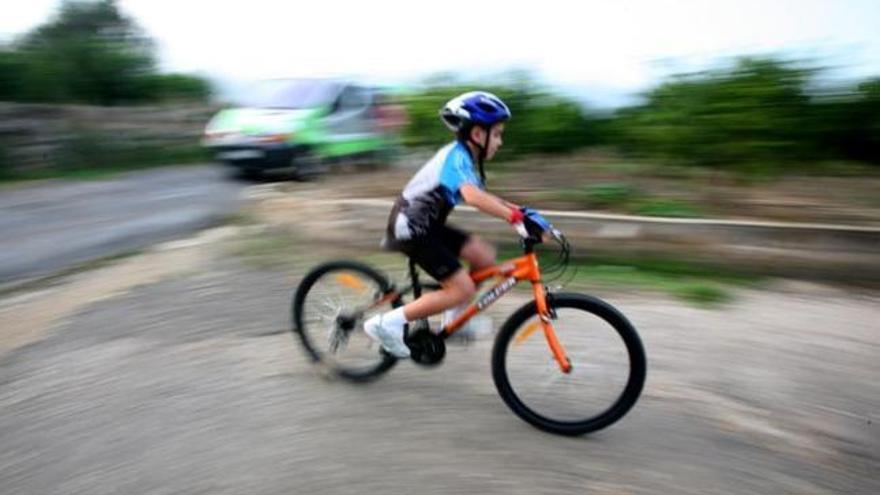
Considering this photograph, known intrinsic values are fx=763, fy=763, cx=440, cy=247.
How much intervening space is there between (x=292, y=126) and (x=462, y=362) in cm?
746

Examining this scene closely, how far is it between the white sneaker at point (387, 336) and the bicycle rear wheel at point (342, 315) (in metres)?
0.18

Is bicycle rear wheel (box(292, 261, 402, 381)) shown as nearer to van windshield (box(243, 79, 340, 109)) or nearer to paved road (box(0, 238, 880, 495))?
paved road (box(0, 238, 880, 495))

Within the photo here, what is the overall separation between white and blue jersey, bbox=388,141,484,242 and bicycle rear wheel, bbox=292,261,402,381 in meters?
0.48

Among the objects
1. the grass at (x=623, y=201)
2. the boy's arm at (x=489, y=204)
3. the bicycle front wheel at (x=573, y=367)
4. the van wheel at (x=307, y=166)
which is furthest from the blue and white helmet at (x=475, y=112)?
the van wheel at (x=307, y=166)

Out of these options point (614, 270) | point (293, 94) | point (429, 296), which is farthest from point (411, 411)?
point (293, 94)

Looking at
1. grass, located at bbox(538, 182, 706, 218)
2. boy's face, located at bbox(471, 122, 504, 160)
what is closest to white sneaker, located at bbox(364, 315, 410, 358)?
boy's face, located at bbox(471, 122, 504, 160)

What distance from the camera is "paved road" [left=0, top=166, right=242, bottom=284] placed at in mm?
7574

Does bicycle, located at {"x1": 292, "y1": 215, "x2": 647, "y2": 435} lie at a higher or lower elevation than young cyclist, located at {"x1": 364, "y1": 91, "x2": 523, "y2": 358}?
lower

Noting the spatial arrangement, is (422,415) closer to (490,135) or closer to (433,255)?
(433,255)

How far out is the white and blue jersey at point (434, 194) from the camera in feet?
11.7

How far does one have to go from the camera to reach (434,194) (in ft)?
12.1

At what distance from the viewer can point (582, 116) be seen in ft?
24.6

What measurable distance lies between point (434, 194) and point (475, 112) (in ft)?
1.43

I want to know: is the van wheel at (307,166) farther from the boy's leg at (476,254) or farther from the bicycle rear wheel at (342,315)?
the boy's leg at (476,254)
